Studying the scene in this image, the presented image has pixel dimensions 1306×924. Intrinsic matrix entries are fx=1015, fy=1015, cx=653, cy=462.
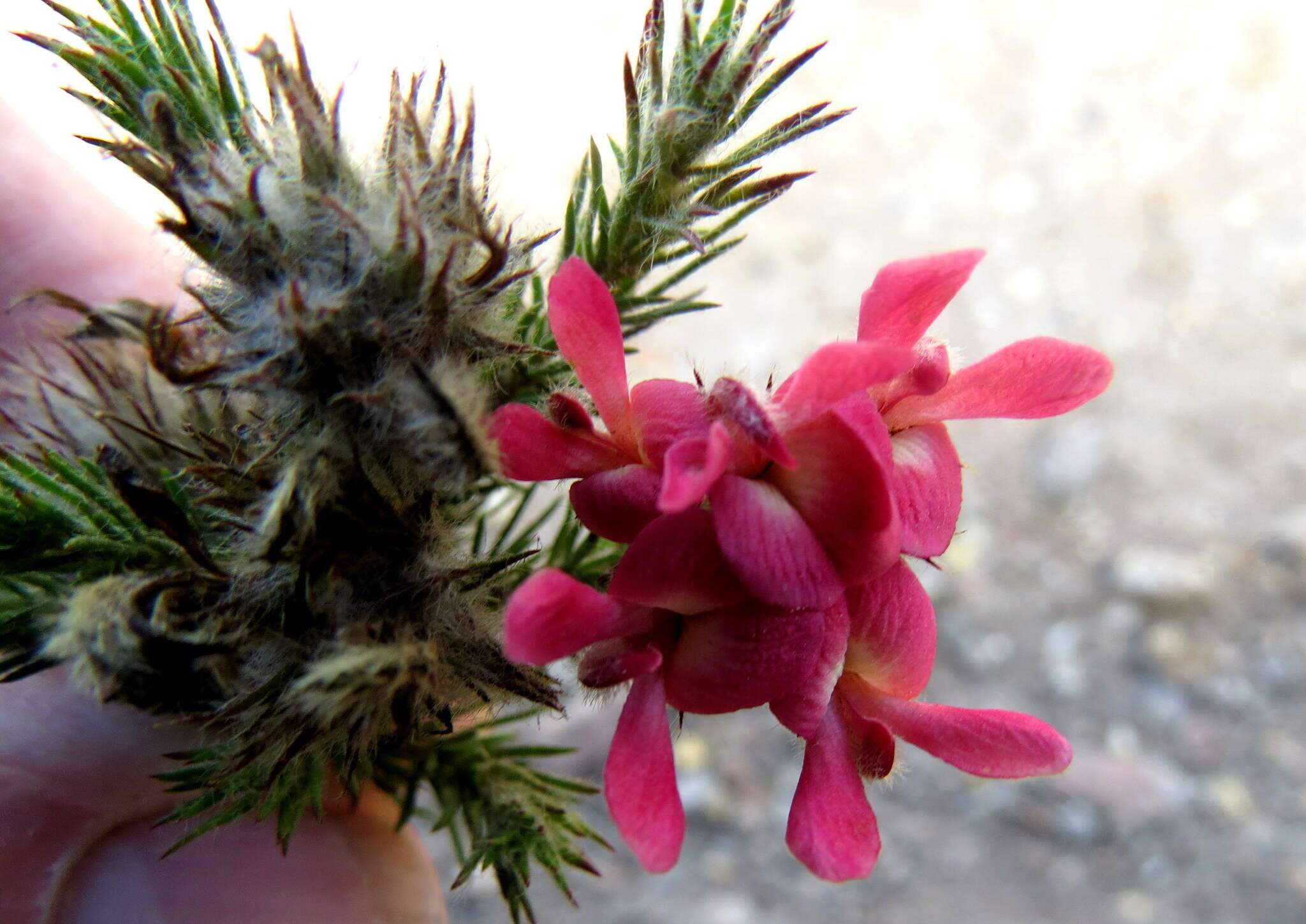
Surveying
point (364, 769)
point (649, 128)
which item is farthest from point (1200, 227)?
point (364, 769)

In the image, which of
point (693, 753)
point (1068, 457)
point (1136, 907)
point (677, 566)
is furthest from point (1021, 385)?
point (1068, 457)

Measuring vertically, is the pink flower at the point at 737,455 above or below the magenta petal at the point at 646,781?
above

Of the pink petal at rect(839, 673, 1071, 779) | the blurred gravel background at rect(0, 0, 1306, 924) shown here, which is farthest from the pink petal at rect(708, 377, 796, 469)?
the blurred gravel background at rect(0, 0, 1306, 924)

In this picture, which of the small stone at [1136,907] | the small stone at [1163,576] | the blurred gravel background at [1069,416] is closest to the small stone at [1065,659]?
the blurred gravel background at [1069,416]

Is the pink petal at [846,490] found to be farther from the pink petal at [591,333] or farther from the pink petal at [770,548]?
the pink petal at [591,333]

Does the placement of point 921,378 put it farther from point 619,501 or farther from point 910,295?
point 619,501

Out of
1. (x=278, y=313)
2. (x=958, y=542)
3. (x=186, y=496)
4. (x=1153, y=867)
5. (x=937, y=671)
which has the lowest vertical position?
(x=1153, y=867)

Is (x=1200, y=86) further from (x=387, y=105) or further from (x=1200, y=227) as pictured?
(x=387, y=105)

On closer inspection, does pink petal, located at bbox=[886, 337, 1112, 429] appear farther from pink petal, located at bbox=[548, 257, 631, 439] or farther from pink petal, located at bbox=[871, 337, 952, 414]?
pink petal, located at bbox=[548, 257, 631, 439]
